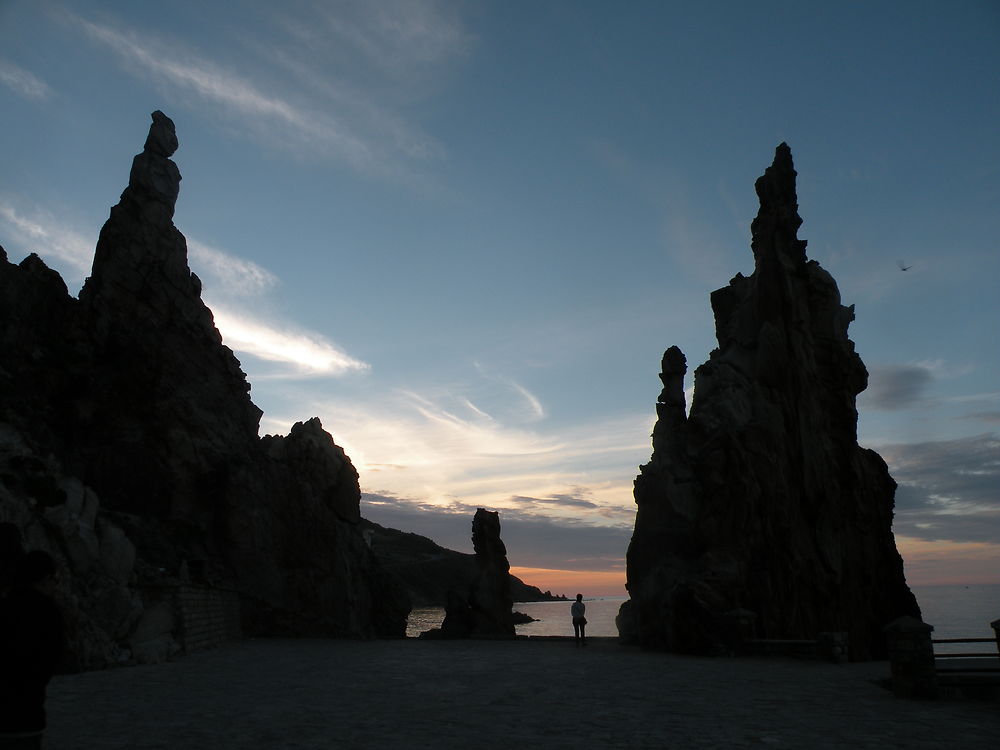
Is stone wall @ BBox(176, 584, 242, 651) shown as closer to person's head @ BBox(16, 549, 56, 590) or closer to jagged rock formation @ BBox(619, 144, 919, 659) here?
jagged rock formation @ BBox(619, 144, 919, 659)

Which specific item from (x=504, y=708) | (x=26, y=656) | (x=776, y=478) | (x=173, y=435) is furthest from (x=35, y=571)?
(x=173, y=435)

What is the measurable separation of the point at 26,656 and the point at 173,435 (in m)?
33.7

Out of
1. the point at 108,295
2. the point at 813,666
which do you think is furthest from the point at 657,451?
the point at 108,295

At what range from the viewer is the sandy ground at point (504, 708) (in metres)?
9.60

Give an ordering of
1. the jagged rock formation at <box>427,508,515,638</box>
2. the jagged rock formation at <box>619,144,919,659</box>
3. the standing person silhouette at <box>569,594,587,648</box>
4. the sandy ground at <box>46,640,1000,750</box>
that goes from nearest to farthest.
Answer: the sandy ground at <box>46,640,1000,750</box> → the standing person silhouette at <box>569,594,587,648</box> → the jagged rock formation at <box>619,144,919,659</box> → the jagged rock formation at <box>427,508,515,638</box>

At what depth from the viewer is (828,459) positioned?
33.8 m

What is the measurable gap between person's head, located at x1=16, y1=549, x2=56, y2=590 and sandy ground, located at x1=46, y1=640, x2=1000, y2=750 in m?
4.25

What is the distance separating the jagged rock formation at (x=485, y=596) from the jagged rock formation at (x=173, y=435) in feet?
20.6

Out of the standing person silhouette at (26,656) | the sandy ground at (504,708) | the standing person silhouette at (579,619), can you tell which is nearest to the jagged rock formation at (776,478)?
the standing person silhouette at (579,619)

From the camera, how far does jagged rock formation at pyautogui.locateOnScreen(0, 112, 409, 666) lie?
34.9 meters

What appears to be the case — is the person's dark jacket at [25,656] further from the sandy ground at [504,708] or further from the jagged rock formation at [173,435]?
the jagged rock formation at [173,435]

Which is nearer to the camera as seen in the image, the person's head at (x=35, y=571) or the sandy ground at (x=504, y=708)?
the person's head at (x=35, y=571)

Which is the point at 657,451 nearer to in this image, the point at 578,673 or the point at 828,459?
the point at 828,459

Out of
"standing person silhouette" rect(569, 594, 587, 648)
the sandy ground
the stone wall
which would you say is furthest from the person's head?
"standing person silhouette" rect(569, 594, 587, 648)
